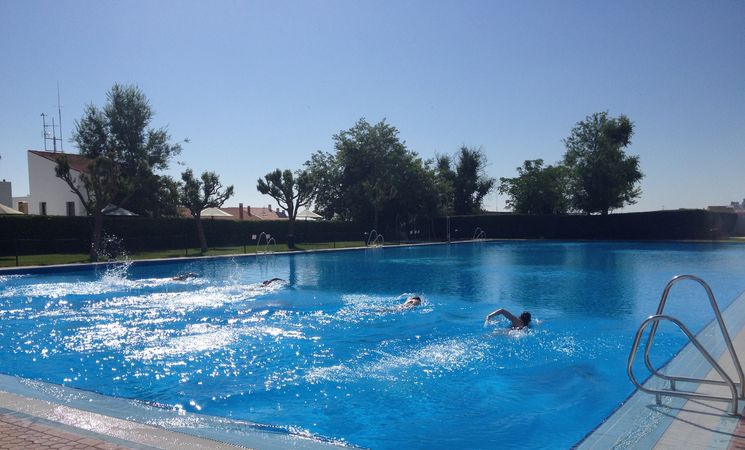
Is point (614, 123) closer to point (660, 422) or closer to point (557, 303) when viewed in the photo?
point (557, 303)

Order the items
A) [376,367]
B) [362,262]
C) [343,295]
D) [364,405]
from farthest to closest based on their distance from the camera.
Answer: [362,262]
[343,295]
[376,367]
[364,405]

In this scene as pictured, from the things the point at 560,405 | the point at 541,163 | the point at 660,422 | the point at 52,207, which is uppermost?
the point at 541,163

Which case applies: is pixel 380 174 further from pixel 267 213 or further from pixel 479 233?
pixel 267 213

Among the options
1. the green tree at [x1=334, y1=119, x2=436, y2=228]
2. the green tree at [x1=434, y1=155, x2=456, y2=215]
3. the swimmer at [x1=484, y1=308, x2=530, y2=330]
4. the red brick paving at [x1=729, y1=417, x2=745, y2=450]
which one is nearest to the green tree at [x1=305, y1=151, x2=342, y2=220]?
the green tree at [x1=334, y1=119, x2=436, y2=228]

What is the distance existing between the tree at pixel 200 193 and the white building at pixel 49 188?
9711 millimetres

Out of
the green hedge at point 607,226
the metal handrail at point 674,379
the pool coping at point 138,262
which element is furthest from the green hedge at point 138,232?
the metal handrail at point 674,379

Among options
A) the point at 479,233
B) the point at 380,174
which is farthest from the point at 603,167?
the point at 380,174

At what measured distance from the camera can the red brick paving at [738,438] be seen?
3852 mm

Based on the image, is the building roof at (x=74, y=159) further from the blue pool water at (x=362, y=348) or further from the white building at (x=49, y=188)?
the blue pool water at (x=362, y=348)

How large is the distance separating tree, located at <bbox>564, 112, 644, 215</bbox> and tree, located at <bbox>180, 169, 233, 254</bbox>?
29.5 meters

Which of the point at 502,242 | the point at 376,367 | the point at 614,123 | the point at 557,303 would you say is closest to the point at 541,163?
the point at 614,123

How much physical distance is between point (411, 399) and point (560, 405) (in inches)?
69.7

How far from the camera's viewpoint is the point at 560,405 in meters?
6.46

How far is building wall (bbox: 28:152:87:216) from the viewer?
35.1 metres
